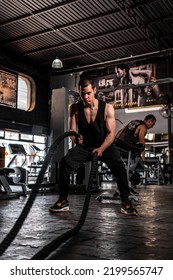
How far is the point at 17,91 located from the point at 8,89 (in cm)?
55

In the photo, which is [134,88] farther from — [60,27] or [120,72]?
[60,27]

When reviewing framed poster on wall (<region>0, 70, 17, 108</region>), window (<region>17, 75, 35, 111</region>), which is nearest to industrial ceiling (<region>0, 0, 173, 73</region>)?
window (<region>17, 75, 35, 111</region>)

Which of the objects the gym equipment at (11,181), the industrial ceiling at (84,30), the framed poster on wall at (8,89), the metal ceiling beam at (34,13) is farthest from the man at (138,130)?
the framed poster on wall at (8,89)

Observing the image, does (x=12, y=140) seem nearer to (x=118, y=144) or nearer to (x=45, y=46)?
(x=45, y=46)

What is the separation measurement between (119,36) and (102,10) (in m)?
1.63

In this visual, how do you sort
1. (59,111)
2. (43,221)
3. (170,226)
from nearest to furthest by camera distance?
(170,226) → (43,221) → (59,111)

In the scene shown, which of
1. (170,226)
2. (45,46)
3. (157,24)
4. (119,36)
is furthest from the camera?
(45,46)

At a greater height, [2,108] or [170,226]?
[2,108]

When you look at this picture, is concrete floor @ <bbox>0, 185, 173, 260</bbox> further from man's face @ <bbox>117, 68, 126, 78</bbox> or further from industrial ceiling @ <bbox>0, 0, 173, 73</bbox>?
man's face @ <bbox>117, 68, 126, 78</bbox>

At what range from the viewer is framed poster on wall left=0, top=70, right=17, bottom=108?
10578 millimetres

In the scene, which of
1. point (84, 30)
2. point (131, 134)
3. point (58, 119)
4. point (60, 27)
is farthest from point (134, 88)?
point (131, 134)

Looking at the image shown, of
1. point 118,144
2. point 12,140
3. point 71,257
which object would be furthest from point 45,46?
point 71,257

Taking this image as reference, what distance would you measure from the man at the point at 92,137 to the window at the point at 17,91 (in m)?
8.30
